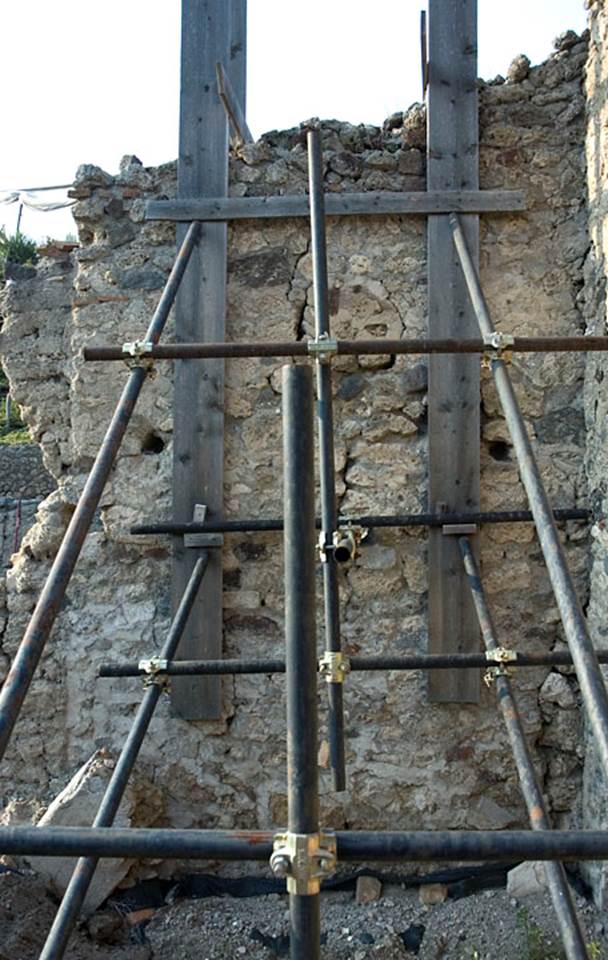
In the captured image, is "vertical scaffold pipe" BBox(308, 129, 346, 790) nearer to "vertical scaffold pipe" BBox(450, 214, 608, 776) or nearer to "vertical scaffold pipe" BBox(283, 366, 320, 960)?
"vertical scaffold pipe" BBox(450, 214, 608, 776)

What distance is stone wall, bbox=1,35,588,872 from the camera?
4227 millimetres

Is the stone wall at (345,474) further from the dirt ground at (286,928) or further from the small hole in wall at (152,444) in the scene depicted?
the dirt ground at (286,928)

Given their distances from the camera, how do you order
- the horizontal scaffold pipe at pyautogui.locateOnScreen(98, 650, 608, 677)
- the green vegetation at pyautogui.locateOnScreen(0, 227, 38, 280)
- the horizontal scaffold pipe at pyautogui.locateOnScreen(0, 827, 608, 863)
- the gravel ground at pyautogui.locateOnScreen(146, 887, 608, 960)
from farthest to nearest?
the green vegetation at pyautogui.locateOnScreen(0, 227, 38, 280) → the gravel ground at pyautogui.locateOnScreen(146, 887, 608, 960) → the horizontal scaffold pipe at pyautogui.locateOnScreen(98, 650, 608, 677) → the horizontal scaffold pipe at pyautogui.locateOnScreen(0, 827, 608, 863)

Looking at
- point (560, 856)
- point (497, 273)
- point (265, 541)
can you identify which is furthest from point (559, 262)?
point (560, 856)

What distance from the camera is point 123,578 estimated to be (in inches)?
172

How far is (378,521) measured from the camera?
409 centimetres

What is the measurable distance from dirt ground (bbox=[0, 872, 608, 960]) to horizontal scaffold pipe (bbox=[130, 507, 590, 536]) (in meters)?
1.57

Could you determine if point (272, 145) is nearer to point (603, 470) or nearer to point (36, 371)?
point (36, 371)

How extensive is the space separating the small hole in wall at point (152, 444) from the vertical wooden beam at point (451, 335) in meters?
1.30

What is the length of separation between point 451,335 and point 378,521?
94cm

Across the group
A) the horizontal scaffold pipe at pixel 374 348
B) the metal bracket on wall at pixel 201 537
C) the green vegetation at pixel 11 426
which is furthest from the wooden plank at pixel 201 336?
the green vegetation at pixel 11 426

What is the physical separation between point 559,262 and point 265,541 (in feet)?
6.27

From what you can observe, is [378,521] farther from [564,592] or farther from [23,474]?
[23,474]

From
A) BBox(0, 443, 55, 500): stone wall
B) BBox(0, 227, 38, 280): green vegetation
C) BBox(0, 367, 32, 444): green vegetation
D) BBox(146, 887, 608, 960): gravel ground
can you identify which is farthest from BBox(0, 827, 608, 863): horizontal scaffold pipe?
BBox(0, 227, 38, 280): green vegetation
